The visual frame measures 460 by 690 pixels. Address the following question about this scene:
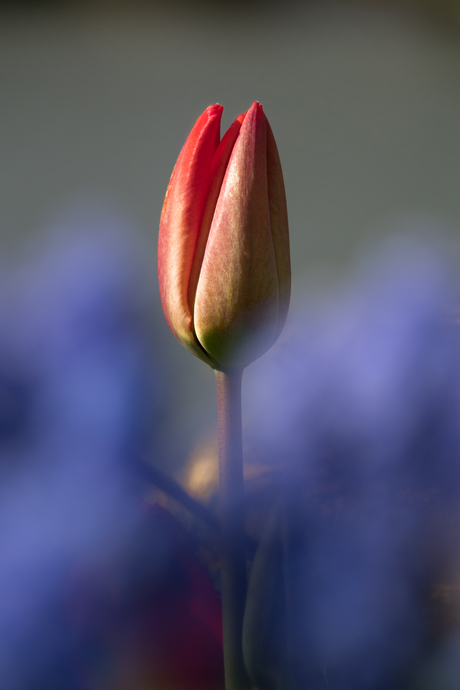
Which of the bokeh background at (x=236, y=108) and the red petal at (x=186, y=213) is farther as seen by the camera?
the bokeh background at (x=236, y=108)

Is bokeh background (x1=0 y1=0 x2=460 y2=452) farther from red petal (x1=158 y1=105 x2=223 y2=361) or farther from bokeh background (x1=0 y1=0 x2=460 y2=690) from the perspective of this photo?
red petal (x1=158 y1=105 x2=223 y2=361)

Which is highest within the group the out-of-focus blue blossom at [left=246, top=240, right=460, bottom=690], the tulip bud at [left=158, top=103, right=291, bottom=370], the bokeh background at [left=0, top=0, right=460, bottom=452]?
the bokeh background at [left=0, top=0, right=460, bottom=452]

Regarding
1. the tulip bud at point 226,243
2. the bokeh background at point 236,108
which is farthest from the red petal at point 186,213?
the bokeh background at point 236,108

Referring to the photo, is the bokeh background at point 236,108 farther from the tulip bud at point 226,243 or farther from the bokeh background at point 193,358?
the tulip bud at point 226,243

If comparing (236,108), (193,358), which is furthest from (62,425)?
(236,108)

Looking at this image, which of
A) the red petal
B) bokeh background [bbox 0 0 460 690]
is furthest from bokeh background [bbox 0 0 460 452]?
the red petal

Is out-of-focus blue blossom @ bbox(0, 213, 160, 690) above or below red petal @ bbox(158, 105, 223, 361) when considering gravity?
below

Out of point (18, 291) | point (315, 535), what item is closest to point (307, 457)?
point (315, 535)
